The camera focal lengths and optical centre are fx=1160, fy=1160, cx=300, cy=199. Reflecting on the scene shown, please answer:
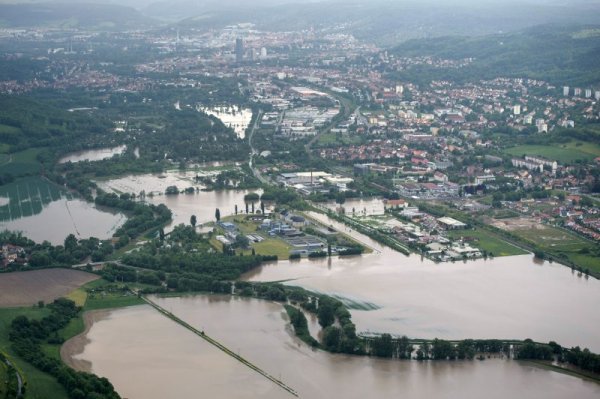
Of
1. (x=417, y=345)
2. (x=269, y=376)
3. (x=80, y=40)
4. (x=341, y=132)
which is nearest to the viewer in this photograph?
(x=269, y=376)

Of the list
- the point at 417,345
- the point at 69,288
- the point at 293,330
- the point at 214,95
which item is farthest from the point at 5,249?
the point at 214,95

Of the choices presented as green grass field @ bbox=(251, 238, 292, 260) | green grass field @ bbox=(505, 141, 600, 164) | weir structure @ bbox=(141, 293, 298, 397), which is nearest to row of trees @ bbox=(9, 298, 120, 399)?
weir structure @ bbox=(141, 293, 298, 397)

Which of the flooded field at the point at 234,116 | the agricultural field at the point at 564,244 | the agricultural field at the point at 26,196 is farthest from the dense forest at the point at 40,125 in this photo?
the agricultural field at the point at 564,244

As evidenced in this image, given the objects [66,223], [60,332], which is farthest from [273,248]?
[60,332]

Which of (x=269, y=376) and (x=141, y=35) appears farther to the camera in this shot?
(x=141, y=35)

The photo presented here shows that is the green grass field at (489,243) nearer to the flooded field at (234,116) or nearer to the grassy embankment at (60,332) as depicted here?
the grassy embankment at (60,332)

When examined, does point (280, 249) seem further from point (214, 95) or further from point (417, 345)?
point (214, 95)
